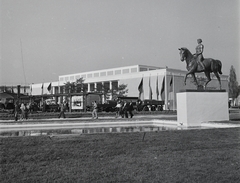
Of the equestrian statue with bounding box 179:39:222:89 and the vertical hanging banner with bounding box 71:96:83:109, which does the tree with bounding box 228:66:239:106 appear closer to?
the vertical hanging banner with bounding box 71:96:83:109

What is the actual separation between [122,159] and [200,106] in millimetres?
9112

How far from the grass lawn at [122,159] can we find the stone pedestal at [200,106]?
17.2 feet

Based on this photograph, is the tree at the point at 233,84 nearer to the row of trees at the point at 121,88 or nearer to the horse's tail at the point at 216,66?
the row of trees at the point at 121,88

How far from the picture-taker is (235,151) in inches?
274

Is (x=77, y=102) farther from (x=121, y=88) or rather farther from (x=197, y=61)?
(x=121, y=88)

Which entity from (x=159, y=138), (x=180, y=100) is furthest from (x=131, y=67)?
(x=159, y=138)

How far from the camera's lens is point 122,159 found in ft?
20.1

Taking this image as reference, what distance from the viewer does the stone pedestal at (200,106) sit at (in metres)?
14.1

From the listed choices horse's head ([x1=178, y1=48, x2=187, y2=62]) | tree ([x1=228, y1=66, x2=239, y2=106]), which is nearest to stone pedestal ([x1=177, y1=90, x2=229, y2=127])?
horse's head ([x1=178, y1=48, x2=187, y2=62])

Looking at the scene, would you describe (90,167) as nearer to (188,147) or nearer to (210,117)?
(188,147)

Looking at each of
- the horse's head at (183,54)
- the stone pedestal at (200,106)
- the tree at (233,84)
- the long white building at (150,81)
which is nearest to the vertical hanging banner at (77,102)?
the long white building at (150,81)

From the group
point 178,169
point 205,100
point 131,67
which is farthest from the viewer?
point 131,67

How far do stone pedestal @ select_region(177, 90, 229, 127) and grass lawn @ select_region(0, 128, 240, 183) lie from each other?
525 centimetres

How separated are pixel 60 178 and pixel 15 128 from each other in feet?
30.5
